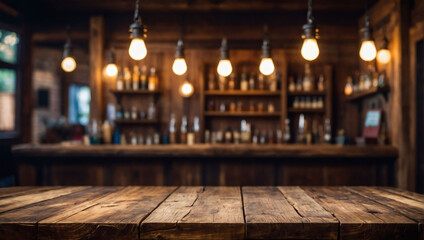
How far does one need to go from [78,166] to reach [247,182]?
1986 mm

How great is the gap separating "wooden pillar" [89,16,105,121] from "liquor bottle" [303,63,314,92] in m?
3.21

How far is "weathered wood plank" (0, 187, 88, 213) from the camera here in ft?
4.81

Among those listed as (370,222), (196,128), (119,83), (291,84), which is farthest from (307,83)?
(370,222)

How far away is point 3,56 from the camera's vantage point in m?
4.85

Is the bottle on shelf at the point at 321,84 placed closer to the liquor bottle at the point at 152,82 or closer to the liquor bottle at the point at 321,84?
the liquor bottle at the point at 321,84

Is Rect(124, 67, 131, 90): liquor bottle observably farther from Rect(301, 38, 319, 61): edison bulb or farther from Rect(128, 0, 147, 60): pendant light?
Rect(301, 38, 319, 61): edison bulb

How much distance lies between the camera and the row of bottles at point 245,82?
4.99 m

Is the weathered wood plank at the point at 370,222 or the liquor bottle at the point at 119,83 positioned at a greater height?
the liquor bottle at the point at 119,83

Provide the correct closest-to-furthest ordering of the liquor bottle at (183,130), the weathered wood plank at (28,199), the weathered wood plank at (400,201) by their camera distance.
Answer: the weathered wood plank at (400,201)
the weathered wood plank at (28,199)
the liquor bottle at (183,130)

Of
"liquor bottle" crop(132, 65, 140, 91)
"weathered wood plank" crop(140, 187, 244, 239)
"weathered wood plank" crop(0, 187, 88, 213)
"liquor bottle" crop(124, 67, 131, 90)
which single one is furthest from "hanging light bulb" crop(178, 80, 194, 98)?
"weathered wood plank" crop(140, 187, 244, 239)

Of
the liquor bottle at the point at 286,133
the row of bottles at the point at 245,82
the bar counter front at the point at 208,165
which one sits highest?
the row of bottles at the point at 245,82

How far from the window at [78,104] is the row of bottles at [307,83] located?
5086mm

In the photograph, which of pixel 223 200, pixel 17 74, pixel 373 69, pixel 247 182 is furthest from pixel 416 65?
pixel 17 74

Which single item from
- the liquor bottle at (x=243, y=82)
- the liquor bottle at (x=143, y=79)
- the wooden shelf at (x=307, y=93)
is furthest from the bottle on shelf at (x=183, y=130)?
the wooden shelf at (x=307, y=93)
